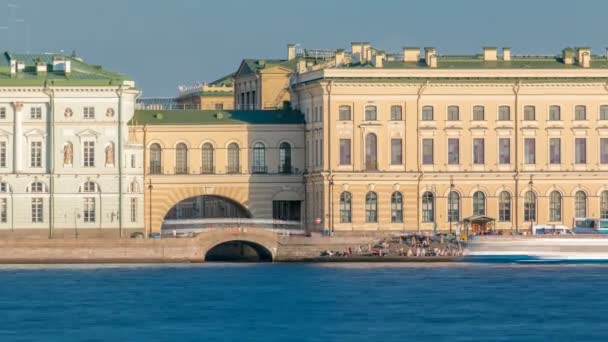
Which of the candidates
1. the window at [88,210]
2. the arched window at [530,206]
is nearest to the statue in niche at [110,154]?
the window at [88,210]

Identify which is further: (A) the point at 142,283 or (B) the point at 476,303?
(A) the point at 142,283

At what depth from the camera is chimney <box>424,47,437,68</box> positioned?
488ft

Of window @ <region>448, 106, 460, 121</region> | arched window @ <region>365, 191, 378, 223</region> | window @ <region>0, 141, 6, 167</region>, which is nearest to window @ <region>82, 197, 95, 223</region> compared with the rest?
window @ <region>0, 141, 6, 167</region>

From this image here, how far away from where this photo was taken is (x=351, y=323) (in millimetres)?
101125

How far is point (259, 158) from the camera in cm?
15025

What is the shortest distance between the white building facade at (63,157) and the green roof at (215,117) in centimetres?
356

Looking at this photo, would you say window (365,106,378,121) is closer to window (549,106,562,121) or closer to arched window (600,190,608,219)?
window (549,106,562,121)

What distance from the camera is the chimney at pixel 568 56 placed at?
152 metres

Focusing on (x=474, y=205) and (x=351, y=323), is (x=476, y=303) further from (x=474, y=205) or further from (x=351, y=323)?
(x=474, y=205)

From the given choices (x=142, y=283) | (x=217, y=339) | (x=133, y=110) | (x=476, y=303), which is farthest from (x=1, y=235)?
(x=217, y=339)

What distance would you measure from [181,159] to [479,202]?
52.6 feet

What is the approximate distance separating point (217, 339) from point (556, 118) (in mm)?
55300

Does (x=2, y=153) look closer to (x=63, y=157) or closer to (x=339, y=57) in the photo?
(x=63, y=157)

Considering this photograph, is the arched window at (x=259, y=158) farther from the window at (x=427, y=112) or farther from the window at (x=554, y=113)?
the window at (x=554, y=113)
